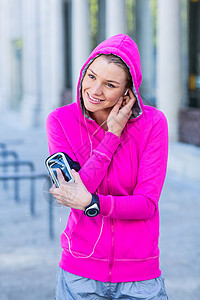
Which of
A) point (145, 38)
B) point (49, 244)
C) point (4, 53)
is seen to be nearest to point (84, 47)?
point (145, 38)

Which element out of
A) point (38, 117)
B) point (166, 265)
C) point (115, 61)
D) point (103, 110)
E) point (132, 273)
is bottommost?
point (38, 117)

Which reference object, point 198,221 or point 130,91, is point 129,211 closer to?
point 130,91

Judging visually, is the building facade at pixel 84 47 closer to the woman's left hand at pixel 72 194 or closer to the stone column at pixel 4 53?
the stone column at pixel 4 53

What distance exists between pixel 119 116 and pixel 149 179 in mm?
267

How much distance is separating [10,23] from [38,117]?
860cm

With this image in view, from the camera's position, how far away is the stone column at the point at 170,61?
37.7 ft

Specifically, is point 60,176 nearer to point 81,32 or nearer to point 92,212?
point 92,212

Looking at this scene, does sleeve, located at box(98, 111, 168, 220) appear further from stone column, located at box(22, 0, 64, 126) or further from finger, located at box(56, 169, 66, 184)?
stone column, located at box(22, 0, 64, 126)

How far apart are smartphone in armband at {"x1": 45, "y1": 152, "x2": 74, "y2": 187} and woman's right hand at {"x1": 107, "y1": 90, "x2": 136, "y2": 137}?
0.23m

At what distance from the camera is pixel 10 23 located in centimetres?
2656

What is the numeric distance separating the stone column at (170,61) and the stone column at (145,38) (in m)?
6.69

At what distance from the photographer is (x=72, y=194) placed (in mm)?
1805

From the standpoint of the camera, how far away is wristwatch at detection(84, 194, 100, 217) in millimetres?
1812

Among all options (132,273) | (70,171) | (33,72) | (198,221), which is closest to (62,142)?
(70,171)
